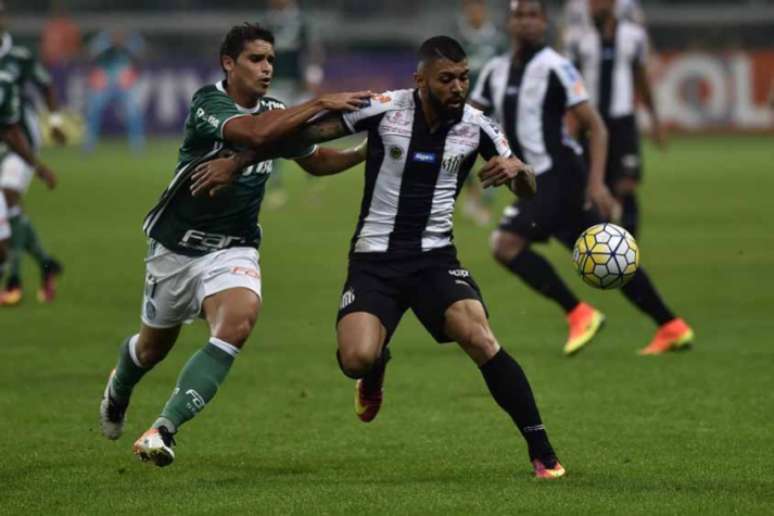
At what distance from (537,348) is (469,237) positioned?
25.2 feet

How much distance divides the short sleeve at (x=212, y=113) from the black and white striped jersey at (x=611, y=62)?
6957mm

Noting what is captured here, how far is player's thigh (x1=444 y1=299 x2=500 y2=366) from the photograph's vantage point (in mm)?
7008

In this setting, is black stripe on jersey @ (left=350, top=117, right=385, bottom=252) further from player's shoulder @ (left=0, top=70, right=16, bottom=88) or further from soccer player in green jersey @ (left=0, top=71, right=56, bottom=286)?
player's shoulder @ (left=0, top=70, right=16, bottom=88)

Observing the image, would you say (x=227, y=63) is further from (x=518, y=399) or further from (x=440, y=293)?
(x=518, y=399)

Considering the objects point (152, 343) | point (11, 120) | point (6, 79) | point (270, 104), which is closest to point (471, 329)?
point (270, 104)

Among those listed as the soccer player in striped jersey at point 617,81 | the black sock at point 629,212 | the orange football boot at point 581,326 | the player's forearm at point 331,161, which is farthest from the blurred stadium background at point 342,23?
the player's forearm at point 331,161

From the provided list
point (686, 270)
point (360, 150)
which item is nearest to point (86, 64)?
point (686, 270)

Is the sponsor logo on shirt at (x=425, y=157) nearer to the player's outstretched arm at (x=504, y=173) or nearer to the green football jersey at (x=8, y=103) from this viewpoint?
the player's outstretched arm at (x=504, y=173)

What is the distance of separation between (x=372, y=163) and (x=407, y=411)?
6.43 ft

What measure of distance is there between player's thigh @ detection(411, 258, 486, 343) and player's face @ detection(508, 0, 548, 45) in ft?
12.1

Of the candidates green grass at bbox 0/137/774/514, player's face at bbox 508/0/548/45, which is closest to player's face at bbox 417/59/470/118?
green grass at bbox 0/137/774/514

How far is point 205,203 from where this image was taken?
7.32 m

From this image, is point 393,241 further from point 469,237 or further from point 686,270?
point 469,237

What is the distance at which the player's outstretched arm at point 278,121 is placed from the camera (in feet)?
22.7
